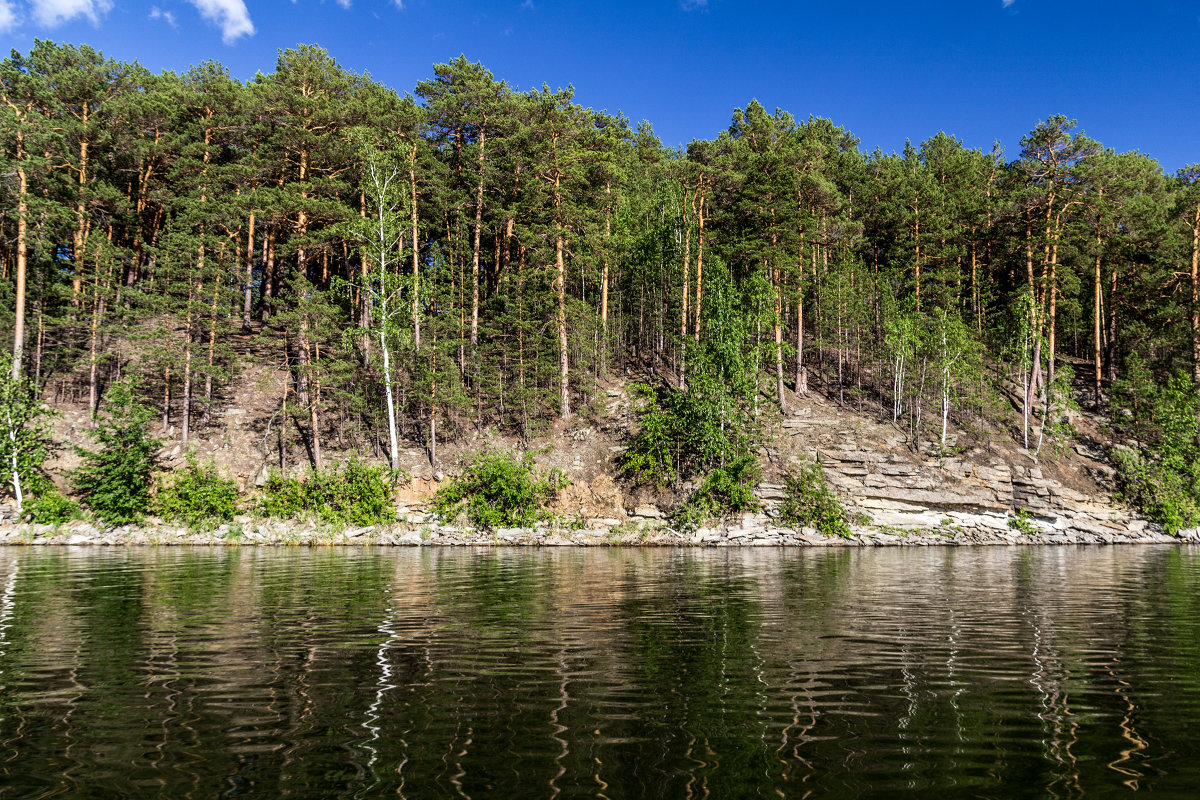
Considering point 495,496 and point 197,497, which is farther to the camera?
point 495,496

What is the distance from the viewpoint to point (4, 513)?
31156mm

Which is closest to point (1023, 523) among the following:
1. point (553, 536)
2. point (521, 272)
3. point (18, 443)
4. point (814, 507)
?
point (814, 507)

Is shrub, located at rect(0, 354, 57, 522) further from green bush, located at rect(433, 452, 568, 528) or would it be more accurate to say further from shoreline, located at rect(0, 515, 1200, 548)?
green bush, located at rect(433, 452, 568, 528)

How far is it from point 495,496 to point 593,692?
29132 mm

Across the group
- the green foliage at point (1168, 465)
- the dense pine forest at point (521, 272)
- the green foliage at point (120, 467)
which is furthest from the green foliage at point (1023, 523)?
the green foliage at point (120, 467)

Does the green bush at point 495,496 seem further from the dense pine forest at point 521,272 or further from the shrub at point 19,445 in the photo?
the shrub at point 19,445

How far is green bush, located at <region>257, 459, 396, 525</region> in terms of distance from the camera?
3375cm

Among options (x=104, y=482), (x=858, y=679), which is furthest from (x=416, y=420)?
(x=858, y=679)

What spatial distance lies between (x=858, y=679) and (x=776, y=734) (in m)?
2.61

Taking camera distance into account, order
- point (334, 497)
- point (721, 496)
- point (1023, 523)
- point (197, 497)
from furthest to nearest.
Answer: point (721, 496)
point (1023, 523)
point (334, 497)
point (197, 497)

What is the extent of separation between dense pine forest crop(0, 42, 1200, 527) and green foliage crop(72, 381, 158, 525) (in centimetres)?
251

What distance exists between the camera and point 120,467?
31859 millimetres

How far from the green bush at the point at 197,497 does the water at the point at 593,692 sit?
59.6 ft

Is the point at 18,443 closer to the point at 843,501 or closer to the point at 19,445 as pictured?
the point at 19,445
